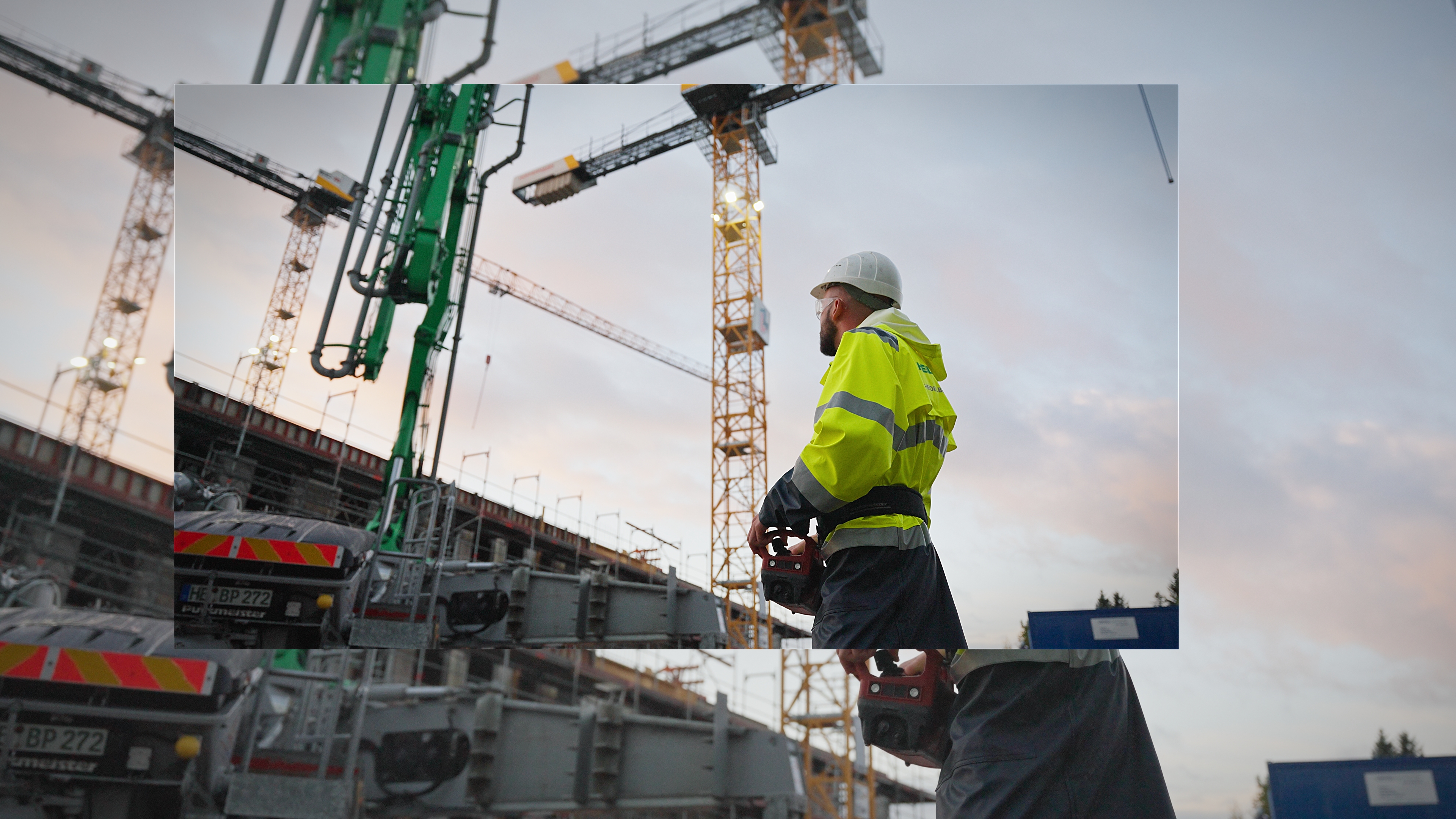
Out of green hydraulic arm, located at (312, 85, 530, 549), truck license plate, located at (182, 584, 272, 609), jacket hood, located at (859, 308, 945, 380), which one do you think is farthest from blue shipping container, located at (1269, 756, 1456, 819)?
green hydraulic arm, located at (312, 85, 530, 549)

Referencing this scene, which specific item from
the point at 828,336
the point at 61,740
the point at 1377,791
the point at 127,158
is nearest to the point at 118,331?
Result: the point at 127,158

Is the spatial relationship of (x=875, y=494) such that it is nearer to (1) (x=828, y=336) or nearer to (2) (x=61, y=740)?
(1) (x=828, y=336)

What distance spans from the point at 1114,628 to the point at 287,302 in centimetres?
456

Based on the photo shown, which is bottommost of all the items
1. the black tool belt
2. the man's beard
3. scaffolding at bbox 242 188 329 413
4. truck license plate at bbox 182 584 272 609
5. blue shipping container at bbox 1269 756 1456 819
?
blue shipping container at bbox 1269 756 1456 819

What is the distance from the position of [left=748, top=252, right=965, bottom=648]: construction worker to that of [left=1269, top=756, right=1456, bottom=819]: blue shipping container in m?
0.95

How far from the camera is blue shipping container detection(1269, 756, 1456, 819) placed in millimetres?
2031

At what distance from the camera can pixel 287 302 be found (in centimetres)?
479

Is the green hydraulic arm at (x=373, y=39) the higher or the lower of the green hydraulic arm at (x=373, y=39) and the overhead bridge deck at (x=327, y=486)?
the higher

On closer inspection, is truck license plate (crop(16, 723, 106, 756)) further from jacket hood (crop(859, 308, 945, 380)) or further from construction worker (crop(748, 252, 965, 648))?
A: jacket hood (crop(859, 308, 945, 380))

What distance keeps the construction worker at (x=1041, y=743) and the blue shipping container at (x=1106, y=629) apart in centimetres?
94

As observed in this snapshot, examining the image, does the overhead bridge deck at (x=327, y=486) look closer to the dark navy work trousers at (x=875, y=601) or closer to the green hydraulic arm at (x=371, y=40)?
the dark navy work trousers at (x=875, y=601)

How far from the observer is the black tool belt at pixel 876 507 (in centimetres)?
235

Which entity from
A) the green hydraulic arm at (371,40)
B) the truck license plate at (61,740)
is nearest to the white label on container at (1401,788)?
the truck license plate at (61,740)

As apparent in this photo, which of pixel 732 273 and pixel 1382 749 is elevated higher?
pixel 732 273
